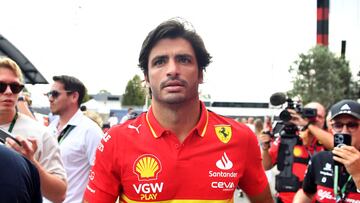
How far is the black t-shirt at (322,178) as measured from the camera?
11.8ft

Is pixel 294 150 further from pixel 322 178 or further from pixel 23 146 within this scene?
pixel 23 146

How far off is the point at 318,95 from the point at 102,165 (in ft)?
167

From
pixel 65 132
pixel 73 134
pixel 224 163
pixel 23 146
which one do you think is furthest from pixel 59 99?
pixel 224 163

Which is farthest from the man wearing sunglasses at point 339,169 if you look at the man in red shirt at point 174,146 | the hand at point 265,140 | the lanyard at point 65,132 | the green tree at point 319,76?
the green tree at point 319,76

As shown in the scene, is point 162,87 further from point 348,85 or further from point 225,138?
point 348,85

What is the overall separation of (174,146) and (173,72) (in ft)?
1.24

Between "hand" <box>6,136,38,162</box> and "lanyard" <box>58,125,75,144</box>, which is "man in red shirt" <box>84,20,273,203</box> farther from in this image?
"lanyard" <box>58,125,75,144</box>

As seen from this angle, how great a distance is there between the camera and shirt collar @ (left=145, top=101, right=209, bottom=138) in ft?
8.33

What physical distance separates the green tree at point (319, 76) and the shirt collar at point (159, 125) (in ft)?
162

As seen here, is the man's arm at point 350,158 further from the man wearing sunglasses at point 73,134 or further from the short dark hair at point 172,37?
the man wearing sunglasses at point 73,134

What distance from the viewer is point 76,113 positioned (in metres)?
4.99

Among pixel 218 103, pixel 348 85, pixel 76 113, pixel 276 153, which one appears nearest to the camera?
pixel 76 113

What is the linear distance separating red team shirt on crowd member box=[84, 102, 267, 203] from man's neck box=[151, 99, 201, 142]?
0.04 m

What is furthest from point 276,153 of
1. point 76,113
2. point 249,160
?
point 249,160
